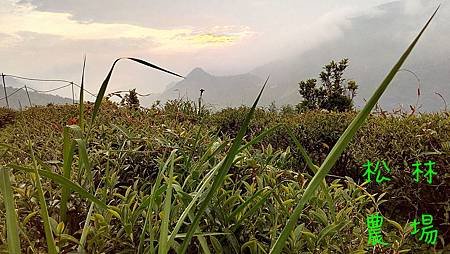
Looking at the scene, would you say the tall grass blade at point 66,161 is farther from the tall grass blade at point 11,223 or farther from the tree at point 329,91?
the tree at point 329,91

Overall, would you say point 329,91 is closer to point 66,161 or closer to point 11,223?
point 66,161

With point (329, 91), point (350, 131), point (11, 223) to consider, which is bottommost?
point (329, 91)

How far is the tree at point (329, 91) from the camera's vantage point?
6715 mm

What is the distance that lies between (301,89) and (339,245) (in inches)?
248

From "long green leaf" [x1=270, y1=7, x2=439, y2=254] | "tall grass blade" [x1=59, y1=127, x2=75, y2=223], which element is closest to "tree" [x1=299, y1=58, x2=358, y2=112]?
"tall grass blade" [x1=59, y1=127, x2=75, y2=223]

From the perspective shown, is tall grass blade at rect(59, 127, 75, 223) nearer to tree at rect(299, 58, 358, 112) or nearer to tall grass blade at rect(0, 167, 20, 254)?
tall grass blade at rect(0, 167, 20, 254)

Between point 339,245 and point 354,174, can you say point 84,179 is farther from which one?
point 354,174

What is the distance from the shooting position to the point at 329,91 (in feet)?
22.5

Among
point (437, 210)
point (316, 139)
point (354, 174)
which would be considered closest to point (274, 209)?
point (437, 210)

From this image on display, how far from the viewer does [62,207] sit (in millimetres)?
814

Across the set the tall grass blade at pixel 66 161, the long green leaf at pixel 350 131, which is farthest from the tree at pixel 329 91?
the long green leaf at pixel 350 131

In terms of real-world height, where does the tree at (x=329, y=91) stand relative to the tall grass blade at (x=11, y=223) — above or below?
below

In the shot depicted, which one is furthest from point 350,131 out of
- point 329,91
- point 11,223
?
point 329,91

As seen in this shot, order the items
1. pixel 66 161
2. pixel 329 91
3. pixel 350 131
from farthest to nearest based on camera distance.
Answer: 1. pixel 329 91
2. pixel 66 161
3. pixel 350 131
